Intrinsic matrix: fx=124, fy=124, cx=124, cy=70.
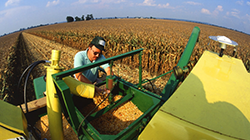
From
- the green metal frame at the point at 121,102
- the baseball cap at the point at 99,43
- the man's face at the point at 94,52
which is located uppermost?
the baseball cap at the point at 99,43

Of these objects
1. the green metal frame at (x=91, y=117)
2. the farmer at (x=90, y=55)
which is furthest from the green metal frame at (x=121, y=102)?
the farmer at (x=90, y=55)

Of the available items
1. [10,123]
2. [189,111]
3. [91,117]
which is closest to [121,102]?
[91,117]

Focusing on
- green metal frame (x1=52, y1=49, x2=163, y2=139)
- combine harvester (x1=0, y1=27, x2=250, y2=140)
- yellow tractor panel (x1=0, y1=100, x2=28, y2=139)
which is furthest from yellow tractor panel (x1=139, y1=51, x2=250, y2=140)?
yellow tractor panel (x1=0, y1=100, x2=28, y2=139)

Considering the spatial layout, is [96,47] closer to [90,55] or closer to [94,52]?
[94,52]

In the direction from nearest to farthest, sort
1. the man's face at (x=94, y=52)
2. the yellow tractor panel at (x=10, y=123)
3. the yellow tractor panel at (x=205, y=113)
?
the yellow tractor panel at (x=205, y=113) < the yellow tractor panel at (x=10, y=123) < the man's face at (x=94, y=52)

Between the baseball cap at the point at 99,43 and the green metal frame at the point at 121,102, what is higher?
the baseball cap at the point at 99,43

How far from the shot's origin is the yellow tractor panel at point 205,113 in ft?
2.75

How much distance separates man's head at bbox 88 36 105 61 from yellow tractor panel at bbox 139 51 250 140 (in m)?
1.88

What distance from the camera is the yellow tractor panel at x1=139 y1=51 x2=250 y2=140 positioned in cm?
84

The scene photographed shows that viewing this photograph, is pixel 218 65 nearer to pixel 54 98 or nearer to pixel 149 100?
pixel 149 100

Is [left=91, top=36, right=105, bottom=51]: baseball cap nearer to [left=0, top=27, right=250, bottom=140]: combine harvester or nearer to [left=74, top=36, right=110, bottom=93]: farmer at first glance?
[left=74, top=36, right=110, bottom=93]: farmer

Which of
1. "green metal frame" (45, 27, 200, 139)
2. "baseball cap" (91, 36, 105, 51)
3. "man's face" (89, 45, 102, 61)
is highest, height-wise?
→ "baseball cap" (91, 36, 105, 51)

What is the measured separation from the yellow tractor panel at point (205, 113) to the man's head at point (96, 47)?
188 centimetres

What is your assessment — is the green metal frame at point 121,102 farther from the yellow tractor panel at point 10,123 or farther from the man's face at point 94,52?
the man's face at point 94,52
